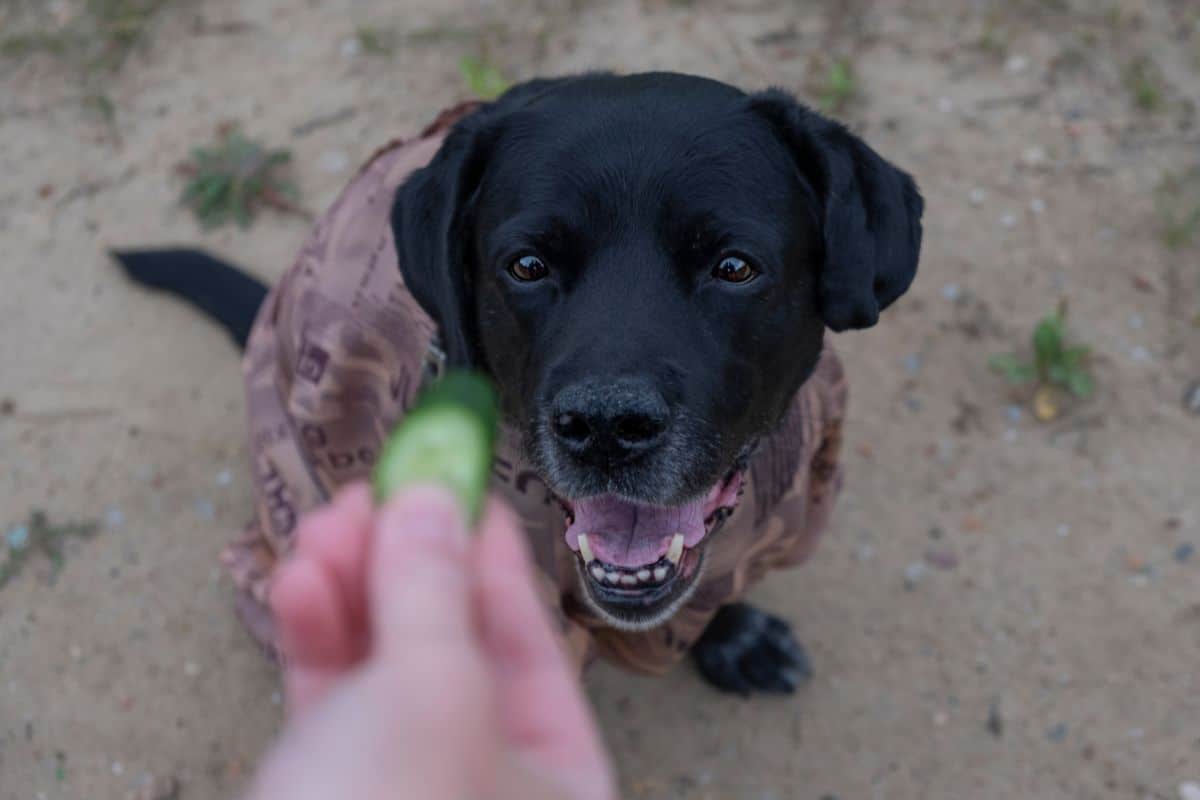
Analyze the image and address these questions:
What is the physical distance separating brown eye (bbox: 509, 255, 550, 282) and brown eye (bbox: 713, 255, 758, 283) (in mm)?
335

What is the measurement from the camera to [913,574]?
3129 mm

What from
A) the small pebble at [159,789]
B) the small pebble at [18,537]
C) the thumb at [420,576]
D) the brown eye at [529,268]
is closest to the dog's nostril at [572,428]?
the brown eye at [529,268]

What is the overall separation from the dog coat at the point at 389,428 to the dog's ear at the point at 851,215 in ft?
1.20

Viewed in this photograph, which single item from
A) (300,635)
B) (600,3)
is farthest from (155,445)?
(300,635)

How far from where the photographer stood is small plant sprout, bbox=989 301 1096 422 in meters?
3.27

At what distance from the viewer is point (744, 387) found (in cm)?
200

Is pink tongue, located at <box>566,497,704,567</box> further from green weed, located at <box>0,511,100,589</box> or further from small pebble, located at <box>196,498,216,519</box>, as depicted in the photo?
green weed, located at <box>0,511,100,589</box>

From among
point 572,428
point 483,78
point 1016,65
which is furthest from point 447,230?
point 1016,65

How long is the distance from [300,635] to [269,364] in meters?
2.09

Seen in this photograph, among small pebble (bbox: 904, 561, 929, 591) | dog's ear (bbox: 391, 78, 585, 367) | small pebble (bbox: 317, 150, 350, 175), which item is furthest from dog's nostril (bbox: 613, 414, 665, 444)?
small pebble (bbox: 317, 150, 350, 175)

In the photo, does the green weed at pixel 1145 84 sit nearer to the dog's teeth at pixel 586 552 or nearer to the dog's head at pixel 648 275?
the dog's head at pixel 648 275

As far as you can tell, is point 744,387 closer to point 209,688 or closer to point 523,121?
point 523,121

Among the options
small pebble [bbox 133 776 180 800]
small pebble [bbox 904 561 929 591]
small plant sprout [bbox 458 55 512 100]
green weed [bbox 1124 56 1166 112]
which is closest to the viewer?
small pebble [bbox 133 776 180 800]

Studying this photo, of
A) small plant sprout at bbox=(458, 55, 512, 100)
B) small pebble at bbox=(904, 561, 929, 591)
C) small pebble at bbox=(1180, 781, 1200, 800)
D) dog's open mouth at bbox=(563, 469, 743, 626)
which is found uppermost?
dog's open mouth at bbox=(563, 469, 743, 626)
